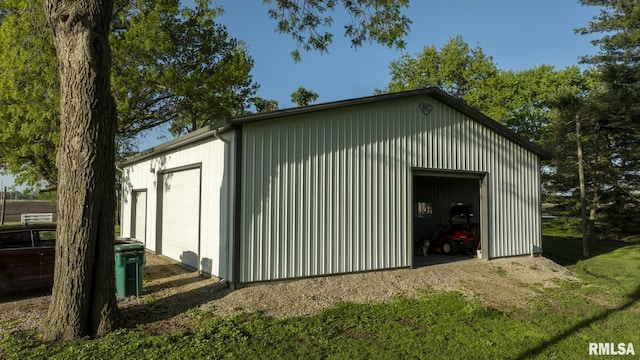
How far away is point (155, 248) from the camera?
12.5 metres

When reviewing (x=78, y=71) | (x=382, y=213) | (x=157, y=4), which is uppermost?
(x=157, y=4)

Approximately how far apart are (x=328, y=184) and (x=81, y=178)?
482 centimetres

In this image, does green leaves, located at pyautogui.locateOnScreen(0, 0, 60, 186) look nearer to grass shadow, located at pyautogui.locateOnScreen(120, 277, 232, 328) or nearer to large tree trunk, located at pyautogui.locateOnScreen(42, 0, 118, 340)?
large tree trunk, located at pyautogui.locateOnScreen(42, 0, 118, 340)

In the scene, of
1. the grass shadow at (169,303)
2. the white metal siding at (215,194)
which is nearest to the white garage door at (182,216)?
the white metal siding at (215,194)

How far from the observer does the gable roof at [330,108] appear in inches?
314

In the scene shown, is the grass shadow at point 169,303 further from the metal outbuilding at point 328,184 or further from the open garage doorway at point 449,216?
the open garage doorway at point 449,216

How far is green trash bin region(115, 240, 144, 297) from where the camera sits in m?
7.48

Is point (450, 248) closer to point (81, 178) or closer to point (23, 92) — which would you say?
point (81, 178)

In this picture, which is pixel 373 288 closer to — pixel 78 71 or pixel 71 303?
pixel 71 303

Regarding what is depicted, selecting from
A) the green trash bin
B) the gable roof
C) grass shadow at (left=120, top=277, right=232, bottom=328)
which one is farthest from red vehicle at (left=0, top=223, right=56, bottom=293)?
the gable roof

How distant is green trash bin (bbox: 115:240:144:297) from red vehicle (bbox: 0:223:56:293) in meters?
1.62

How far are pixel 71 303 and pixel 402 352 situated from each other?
14.4 feet

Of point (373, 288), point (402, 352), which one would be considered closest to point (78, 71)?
point (402, 352)

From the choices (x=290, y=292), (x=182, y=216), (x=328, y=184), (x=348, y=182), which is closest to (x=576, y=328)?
(x=290, y=292)
